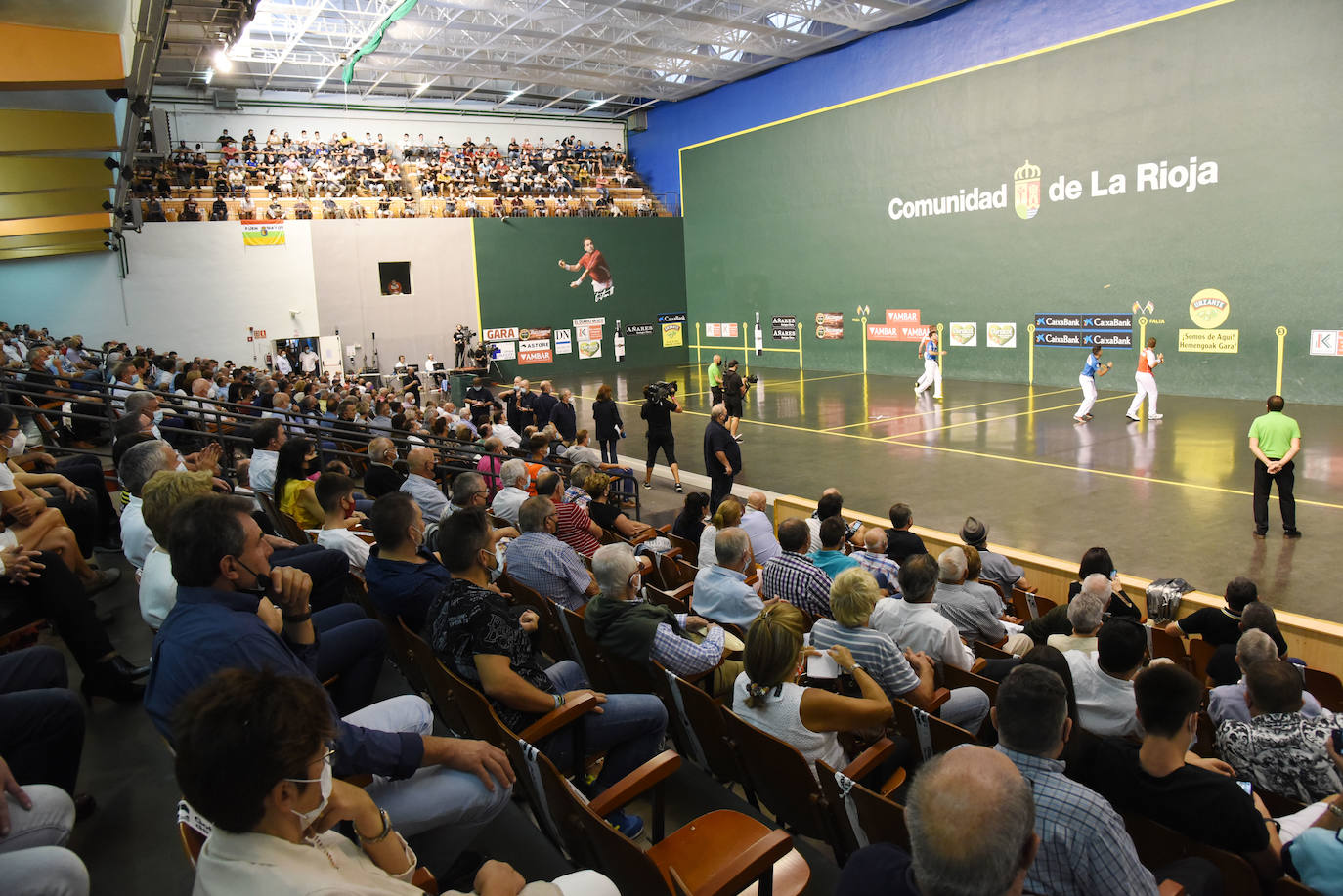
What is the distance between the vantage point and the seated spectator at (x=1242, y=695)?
331cm

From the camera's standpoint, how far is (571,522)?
5.82m

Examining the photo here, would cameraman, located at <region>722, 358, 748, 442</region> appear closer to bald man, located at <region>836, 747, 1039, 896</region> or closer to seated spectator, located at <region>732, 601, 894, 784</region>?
seated spectator, located at <region>732, 601, 894, 784</region>

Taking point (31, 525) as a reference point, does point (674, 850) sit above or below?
below

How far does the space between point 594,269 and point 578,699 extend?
2677cm

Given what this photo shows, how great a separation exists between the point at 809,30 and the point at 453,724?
2426cm

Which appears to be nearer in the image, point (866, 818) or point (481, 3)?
point (866, 818)

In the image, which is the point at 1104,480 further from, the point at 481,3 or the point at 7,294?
the point at 7,294

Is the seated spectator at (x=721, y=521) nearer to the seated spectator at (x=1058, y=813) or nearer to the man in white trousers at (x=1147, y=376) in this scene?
the seated spectator at (x=1058, y=813)

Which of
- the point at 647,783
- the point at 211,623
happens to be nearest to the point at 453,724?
the point at 647,783

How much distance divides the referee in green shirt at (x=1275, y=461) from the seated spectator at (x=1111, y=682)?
222 inches

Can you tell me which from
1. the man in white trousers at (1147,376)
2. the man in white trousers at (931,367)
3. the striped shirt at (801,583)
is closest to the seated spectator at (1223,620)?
the striped shirt at (801,583)

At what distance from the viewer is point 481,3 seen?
68.5 ft

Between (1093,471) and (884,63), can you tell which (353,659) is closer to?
(1093,471)

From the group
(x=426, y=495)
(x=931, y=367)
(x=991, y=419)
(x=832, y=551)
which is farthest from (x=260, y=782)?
(x=931, y=367)
